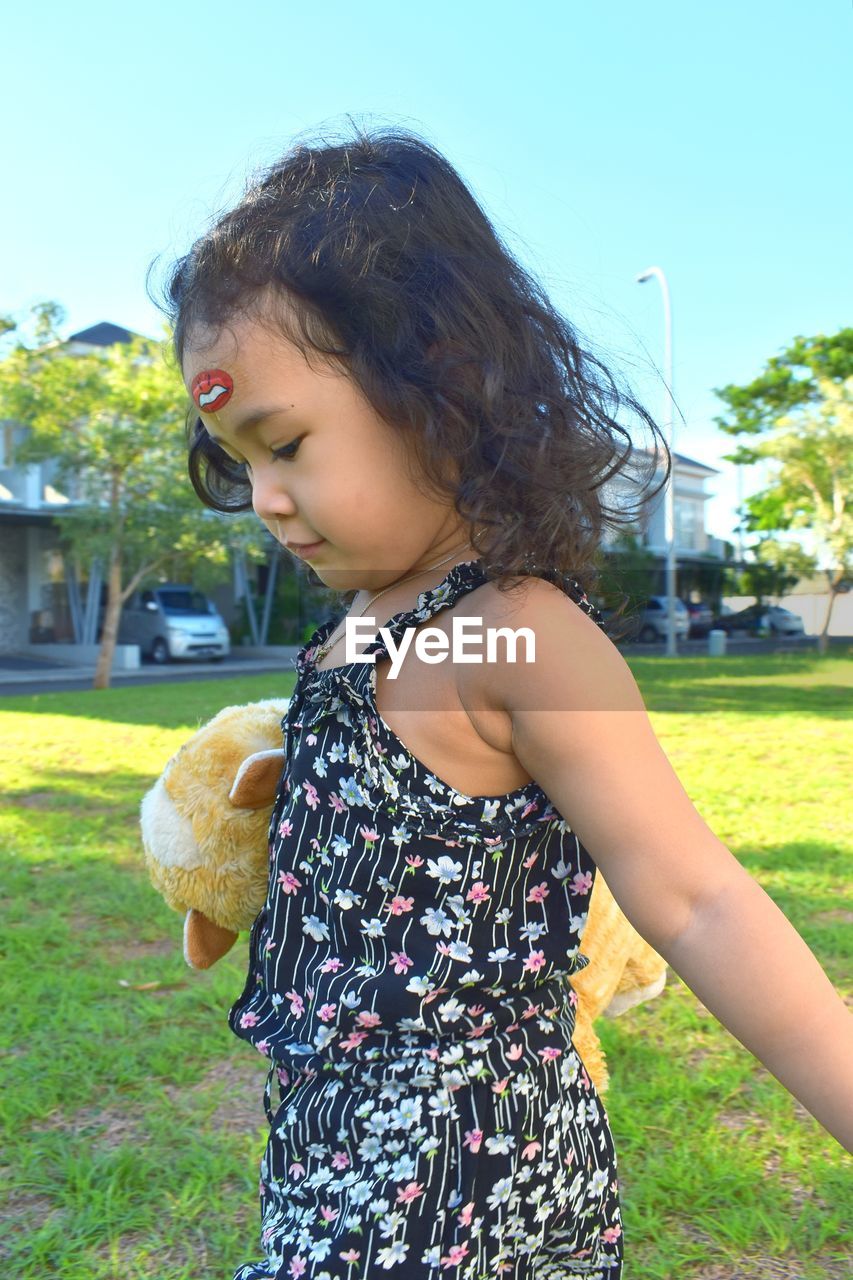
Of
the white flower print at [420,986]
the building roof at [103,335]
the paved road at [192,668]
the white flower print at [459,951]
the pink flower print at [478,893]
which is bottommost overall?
the paved road at [192,668]

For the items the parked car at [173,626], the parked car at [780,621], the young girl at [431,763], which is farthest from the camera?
the parked car at [780,621]

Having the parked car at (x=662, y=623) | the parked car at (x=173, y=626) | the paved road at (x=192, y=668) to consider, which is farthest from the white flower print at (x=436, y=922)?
the parked car at (x=662, y=623)

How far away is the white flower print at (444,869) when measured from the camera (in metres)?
0.95

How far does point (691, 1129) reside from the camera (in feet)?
7.36

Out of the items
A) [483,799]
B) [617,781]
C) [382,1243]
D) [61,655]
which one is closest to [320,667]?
[483,799]

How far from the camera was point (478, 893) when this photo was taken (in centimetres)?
96

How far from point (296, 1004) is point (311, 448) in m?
0.52

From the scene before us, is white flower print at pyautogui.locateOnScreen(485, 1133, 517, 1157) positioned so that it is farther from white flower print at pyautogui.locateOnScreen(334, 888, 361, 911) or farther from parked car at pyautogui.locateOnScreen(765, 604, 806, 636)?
parked car at pyautogui.locateOnScreen(765, 604, 806, 636)

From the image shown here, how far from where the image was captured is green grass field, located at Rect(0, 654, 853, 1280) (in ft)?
6.18

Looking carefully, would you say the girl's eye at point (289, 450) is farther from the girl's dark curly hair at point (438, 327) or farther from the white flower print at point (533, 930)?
the white flower print at point (533, 930)

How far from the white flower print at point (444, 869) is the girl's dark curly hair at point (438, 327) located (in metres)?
0.26

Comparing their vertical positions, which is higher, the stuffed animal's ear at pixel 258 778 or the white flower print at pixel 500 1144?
the stuffed animal's ear at pixel 258 778

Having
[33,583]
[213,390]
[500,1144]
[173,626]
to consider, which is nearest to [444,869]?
[500,1144]

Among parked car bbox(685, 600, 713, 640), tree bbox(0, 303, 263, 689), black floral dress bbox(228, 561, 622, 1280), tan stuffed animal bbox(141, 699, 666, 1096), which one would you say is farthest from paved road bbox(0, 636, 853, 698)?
black floral dress bbox(228, 561, 622, 1280)
